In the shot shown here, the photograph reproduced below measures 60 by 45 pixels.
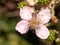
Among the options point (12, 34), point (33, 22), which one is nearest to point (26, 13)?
point (33, 22)

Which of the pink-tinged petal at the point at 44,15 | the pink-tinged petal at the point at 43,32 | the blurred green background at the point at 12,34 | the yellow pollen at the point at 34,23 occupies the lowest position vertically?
the blurred green background at the point at 12,34

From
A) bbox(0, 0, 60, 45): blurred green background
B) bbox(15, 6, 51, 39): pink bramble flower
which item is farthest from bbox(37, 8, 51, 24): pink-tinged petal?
bbox(0, 0, 60, 45): blurred green background

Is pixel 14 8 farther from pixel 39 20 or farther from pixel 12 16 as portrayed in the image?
pixel 39 20

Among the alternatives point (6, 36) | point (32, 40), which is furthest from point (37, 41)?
point (6, 36)

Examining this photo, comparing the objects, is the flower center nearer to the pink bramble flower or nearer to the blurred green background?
the pink bramble flower

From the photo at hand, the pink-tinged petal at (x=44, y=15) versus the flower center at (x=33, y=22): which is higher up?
the pink-tinged petal at (x=44, y=15)

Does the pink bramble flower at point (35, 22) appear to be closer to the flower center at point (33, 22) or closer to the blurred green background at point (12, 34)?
A: the flower center at point (33, 22)

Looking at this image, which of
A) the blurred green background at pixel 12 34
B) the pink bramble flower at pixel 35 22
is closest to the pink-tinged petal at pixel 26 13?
the pink bramble flower at pixel 35 22
